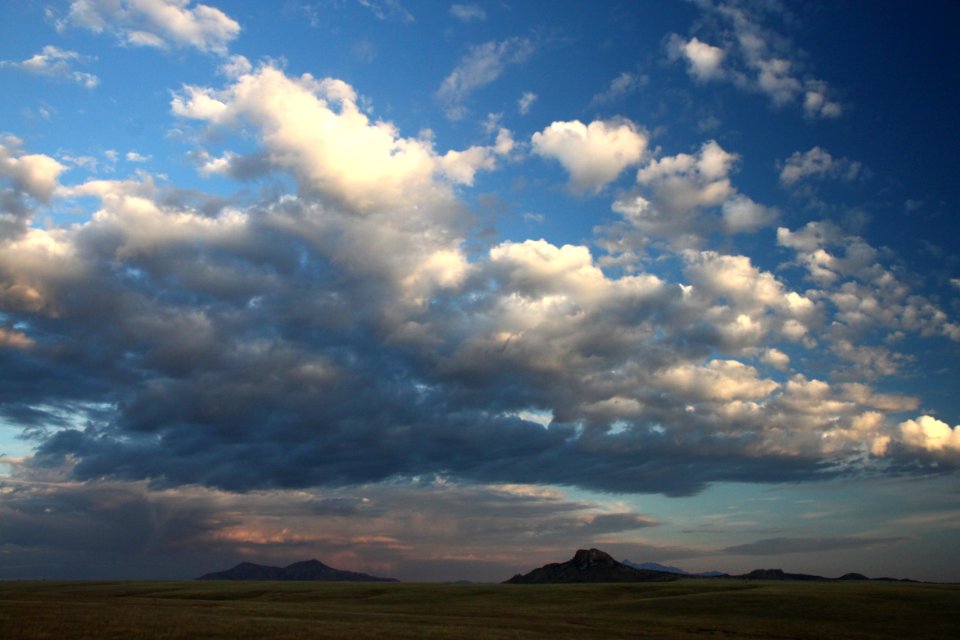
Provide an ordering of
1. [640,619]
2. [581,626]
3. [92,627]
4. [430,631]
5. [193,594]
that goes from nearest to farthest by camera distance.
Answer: [92,627] < [430,631] < [581,626] < [640,619] < [193,594]

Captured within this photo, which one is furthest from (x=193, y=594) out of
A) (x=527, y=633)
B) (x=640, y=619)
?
(x=527, y=633)

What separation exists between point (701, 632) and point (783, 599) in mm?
40075

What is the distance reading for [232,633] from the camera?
1649 inches

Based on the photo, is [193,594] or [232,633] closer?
[232,633]

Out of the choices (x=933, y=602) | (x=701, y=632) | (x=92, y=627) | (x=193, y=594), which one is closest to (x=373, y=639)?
(x=92, y=627)

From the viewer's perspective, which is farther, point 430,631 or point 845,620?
point 845,620

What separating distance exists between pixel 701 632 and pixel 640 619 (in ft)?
43.5

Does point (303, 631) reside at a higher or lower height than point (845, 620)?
higher

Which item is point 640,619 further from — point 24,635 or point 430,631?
point 24,635

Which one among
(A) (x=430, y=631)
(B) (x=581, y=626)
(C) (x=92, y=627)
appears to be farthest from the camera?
(B) (x=581, y=626)

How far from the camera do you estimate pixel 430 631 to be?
1943 inches

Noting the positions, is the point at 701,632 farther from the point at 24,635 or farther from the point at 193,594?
the point at 193,594

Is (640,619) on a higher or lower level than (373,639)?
lower

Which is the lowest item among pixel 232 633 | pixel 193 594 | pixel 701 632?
pixel 193 594
